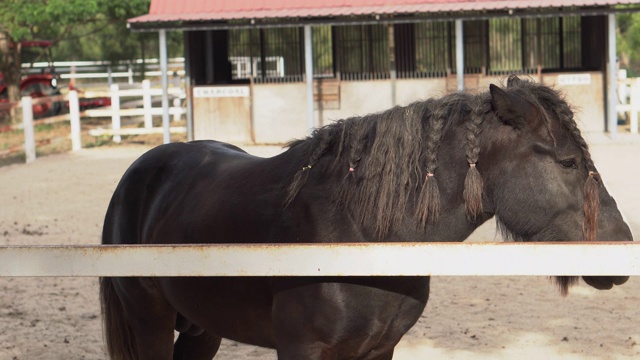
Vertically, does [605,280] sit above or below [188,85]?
below

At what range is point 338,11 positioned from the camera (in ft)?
67.4

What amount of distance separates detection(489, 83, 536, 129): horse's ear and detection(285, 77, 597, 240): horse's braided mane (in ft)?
0.14

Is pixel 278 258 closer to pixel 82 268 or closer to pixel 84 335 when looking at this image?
pixel 82 268

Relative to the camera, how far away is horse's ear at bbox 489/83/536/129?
348 cm

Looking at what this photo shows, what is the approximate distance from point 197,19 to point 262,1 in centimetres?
156

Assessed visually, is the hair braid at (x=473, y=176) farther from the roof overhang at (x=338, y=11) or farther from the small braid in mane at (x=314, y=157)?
the roof overhang at (x=338, y=11)

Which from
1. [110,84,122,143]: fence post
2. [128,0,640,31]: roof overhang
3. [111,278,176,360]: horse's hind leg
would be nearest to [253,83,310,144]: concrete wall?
[128,0,640,31]: roof overhang

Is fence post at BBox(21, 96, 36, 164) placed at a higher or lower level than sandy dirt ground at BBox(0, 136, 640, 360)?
higher

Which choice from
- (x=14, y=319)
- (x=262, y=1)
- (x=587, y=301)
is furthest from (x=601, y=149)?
(x=14, y=319)

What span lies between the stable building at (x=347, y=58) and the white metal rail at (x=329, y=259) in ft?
55.6

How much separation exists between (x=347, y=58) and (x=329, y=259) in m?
19.2

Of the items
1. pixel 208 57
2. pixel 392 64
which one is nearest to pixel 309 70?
pixel 392 64

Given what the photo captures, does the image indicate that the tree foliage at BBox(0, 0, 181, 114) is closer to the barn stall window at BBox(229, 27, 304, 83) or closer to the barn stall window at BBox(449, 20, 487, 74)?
the barn stall window at BBox(229, 27, 304, 83)

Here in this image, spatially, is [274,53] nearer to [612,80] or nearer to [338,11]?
[338,11]
